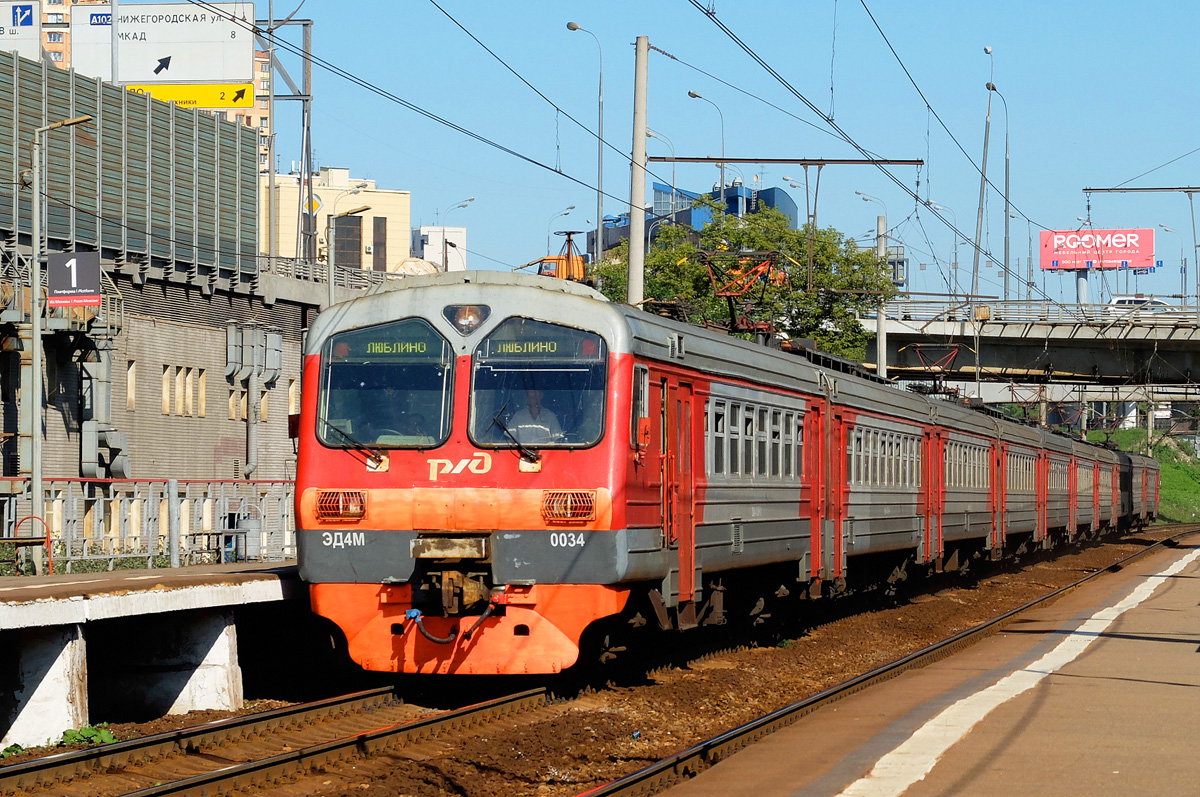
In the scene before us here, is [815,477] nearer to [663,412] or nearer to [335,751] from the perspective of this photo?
[663,412]

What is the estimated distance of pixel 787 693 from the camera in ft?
46.4

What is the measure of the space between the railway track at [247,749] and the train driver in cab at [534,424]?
2018 millimetres

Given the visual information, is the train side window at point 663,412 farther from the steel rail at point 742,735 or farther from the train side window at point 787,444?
the train side window at point 787,444

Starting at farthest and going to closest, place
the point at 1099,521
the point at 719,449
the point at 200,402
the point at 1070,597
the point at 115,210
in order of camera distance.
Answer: the point at 1099,521 < the point at 200,402 < the point at 115,210 < the point at 1070,597 < the point at 719,449

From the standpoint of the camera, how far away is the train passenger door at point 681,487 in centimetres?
1284

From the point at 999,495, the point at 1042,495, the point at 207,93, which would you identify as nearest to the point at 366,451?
the point at 999,495

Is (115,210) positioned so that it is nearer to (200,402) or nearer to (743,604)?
(200,402)

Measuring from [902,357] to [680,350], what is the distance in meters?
39.4

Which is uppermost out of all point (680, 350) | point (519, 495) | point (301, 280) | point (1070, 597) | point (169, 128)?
point (169, 128)

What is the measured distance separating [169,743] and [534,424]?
3.53 metres

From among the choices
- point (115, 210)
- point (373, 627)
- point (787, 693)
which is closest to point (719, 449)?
point (787, 693)

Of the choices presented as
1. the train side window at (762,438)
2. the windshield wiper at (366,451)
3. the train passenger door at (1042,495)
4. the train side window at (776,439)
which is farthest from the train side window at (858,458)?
the train passenger door at (1042,495)

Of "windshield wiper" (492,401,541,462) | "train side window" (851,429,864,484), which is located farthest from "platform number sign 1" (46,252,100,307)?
"windshield wiper" (492,401,541,462)

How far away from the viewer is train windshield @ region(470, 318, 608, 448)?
11.9 m
